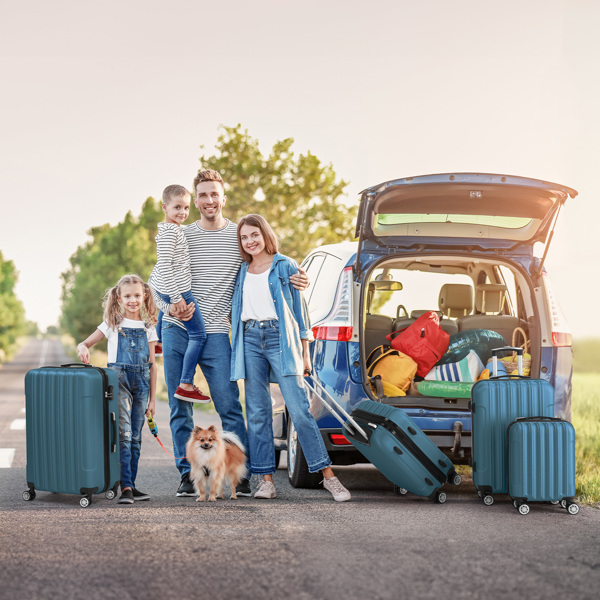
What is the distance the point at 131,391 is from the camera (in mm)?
6598

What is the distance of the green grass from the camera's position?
22.3 ft

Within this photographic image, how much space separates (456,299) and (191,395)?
2.87 meters

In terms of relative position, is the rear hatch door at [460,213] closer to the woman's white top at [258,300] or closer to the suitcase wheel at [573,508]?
the woman's white top at [258,300]

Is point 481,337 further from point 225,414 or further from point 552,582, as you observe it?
point 552,582

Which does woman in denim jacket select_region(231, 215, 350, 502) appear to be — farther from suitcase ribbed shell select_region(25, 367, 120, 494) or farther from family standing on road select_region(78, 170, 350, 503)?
suitcase ribbed shell select_region(25, 367, 120, 494)

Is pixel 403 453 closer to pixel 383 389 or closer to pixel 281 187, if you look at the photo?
pixel 383 389

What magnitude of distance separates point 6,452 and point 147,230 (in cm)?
3752

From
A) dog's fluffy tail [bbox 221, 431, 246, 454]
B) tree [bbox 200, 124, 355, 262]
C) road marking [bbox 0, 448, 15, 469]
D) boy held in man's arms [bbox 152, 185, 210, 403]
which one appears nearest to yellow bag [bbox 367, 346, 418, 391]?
dog's fluffy tail [bbox 221, 431, 246, 454]

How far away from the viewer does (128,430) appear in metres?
6.48

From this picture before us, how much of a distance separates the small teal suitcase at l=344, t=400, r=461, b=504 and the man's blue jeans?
3.21ft

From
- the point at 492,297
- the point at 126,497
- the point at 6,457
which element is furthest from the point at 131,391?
the point at 6,457

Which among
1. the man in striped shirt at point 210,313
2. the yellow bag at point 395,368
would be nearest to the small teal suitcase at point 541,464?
the yellow bag at point 395,368

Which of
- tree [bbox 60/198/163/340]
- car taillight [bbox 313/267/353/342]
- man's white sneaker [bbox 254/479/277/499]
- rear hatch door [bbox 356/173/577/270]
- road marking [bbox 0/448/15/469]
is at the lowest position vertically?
road marking [bbox 0/448/15/469]

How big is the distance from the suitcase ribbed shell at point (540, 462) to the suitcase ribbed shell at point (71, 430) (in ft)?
8.70
